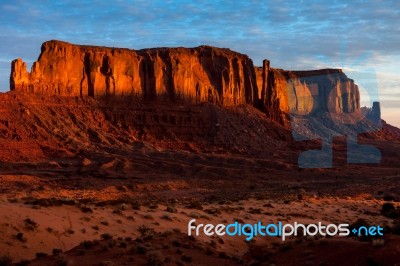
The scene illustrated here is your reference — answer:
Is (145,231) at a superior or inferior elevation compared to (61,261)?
inferior

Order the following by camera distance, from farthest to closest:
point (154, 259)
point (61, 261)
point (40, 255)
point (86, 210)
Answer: point (86, 210), point (40, 255), point (154, 259), point (61, 261)

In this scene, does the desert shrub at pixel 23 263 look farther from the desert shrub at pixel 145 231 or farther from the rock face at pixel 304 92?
the rock face at pixel 304 92

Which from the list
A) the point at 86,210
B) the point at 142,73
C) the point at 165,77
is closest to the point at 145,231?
the point at 86,210

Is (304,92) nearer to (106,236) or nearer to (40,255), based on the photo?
(106,236)

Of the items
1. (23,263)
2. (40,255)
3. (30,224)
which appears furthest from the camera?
(30,224)

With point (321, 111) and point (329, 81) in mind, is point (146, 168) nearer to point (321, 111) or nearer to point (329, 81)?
point (321, 111)

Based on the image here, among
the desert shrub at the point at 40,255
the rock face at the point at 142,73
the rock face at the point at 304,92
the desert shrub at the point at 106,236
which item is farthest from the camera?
the rock face at the point at 304,92

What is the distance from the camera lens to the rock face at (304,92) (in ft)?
321

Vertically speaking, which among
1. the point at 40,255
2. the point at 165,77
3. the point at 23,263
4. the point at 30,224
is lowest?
the point at 40,255

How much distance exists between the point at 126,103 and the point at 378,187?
4628 cm

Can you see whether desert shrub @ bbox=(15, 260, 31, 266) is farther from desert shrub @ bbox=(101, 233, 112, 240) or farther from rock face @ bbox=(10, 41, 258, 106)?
rock face @ bbox=(10, 41, 258, 106)

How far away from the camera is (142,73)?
80812 mm

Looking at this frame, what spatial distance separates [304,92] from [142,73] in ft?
135

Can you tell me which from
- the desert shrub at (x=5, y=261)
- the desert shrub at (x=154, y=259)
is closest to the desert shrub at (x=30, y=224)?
the desert shrub at (x=5, y=261)
